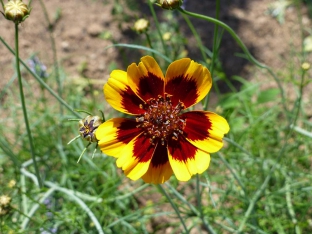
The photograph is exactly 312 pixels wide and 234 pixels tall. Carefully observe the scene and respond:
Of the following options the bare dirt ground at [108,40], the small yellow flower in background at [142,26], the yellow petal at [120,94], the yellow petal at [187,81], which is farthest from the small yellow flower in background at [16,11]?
the bare dirt ground at [108,40]

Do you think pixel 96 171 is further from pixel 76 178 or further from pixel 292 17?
pixel 292 17

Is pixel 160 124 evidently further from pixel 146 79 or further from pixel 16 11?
pixel 16 11

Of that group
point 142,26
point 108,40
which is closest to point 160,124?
point 142,26

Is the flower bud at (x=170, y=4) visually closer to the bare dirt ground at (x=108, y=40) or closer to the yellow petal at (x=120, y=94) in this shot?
the yellow petal at (x=120, y=94)

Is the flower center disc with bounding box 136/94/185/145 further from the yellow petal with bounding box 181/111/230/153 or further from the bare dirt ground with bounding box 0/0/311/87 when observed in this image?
the bare dirt ground with bounding box 0/0/311/87

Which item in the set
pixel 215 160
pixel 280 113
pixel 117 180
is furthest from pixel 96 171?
pixel 280 113
